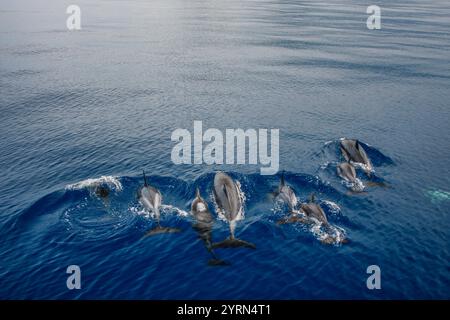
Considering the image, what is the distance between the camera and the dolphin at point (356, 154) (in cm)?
4384

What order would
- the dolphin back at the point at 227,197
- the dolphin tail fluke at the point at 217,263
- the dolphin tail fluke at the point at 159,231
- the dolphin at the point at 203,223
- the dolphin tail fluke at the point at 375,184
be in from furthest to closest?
the dolphin tail fluke at the point at 375,184 < the dolphin back at the point at 227,197 < the dolphin tail fluke at the point at 159,231 < the dolphin at the point at 203,223 < the dolphin tail fluke at the point at 217,263

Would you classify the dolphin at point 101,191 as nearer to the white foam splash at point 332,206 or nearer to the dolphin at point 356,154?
the white foam splash at point 332,206

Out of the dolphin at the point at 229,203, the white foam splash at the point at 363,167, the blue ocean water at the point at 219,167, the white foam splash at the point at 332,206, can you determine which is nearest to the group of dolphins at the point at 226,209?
the dolphin at the point at 229,203

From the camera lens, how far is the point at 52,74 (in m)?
90.8

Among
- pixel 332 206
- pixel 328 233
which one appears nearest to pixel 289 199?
pixel 332 206

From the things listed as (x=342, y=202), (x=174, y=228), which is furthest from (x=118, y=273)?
(x=342, y=202)

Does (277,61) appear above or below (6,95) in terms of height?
above

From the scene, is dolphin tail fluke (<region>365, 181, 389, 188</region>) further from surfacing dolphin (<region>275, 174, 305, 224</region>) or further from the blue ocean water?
surfacing dolphin (<region>275, 174, 305, 224</region>)

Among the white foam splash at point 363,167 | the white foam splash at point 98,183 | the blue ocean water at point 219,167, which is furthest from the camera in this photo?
the white foam splash at point 363,167

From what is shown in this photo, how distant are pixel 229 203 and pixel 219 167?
1254cm

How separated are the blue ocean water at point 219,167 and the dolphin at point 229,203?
92 centimetres

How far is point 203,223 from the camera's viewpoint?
113ft

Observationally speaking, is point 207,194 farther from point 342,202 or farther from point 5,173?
point 5,173

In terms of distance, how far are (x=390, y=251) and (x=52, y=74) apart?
86055mm
